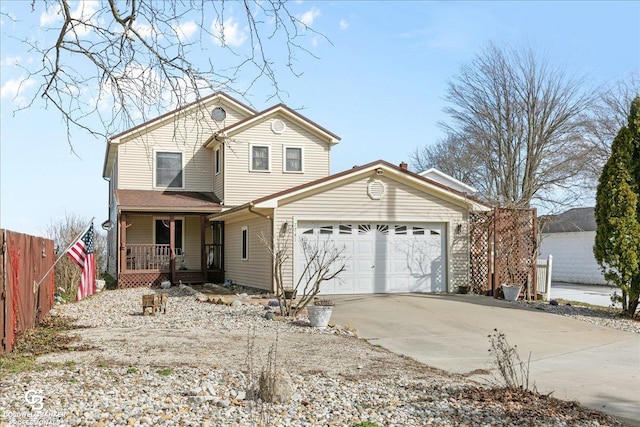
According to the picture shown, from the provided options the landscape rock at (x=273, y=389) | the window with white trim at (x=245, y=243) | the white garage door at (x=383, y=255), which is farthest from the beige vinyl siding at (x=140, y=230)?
the landscape rock at (x=273, y=389)

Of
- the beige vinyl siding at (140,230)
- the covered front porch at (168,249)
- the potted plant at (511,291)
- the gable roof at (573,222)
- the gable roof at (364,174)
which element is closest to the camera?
the potted plant at (511,291)

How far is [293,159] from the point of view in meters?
23.6

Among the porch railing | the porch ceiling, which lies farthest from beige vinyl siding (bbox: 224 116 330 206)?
the porch railing


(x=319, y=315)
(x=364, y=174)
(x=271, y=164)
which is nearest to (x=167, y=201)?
(x=271, y=164)

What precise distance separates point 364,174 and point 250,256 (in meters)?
4.83

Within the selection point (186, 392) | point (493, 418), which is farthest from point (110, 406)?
point (493, 418)

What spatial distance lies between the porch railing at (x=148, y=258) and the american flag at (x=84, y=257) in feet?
11.3

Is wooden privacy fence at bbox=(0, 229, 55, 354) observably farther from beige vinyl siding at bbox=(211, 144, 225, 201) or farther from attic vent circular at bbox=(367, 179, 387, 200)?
beige vinyl siding at bbox=(211, 144, 225, 201)

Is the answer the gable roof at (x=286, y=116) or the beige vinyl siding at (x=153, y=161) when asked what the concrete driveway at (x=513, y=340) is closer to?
the gable roof at (x=286, y=116)

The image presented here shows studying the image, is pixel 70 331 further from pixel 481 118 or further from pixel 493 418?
pixel 481 118

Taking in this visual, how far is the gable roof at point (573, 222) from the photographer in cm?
2998

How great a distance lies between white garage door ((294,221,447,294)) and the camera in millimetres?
17891

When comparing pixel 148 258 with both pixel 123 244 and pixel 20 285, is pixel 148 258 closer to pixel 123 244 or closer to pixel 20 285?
pixel 123 244

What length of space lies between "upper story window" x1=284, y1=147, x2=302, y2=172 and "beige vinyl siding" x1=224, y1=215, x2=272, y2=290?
3.13 m
